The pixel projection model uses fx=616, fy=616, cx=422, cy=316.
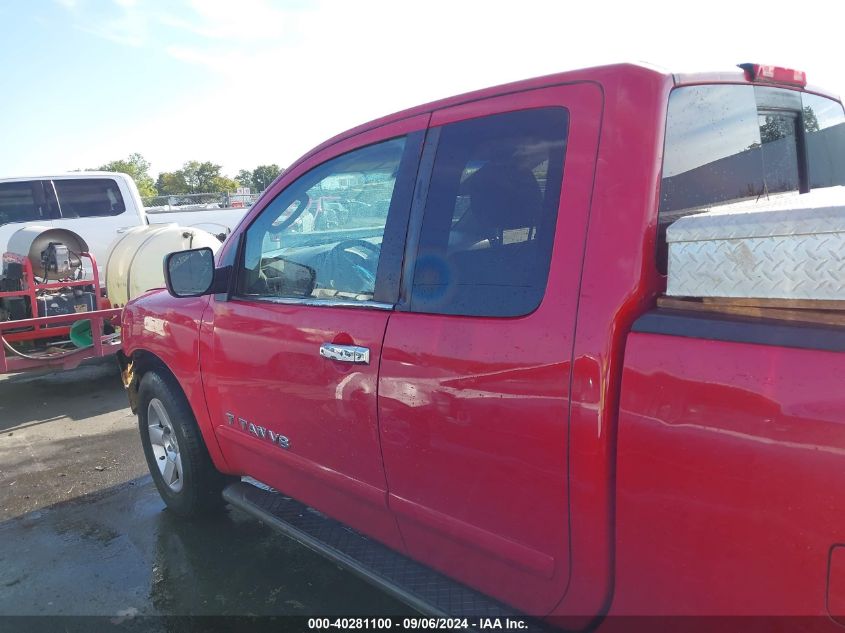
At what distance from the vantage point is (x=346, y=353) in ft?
7.34

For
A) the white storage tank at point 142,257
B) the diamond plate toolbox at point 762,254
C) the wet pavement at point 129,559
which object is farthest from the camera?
the white storage tank at point 142,257

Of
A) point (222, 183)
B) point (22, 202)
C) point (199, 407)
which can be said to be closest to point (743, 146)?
point (199, 407)

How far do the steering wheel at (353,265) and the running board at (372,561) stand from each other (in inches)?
39.8

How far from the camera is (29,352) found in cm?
660

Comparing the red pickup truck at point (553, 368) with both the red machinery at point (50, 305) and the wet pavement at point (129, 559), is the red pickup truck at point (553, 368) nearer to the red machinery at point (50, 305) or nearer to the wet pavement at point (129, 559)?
the wet pavement at point (129, 559)

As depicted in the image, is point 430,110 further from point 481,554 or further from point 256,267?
point 481,554

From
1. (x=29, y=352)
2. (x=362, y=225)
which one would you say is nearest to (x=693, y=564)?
(x=362, y=225)

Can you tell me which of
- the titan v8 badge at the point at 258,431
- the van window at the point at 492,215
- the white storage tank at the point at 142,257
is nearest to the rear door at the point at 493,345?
the van window at the point at 492,215

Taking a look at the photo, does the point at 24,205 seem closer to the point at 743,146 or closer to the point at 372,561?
the point at 372,561

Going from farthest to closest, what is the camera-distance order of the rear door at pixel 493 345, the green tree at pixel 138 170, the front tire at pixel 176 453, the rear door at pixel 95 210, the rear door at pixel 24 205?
the green tree at pixel 138 170, the rear door at pixel 95 210, the rear door at pixel 24 205, the front tire at pixel 176 453, the rear door at pixel 493 345

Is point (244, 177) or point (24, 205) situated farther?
point (244, 177)

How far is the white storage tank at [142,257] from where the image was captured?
7125 mm

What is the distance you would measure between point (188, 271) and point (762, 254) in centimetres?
264

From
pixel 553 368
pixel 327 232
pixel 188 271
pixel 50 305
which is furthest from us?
pixel 50 305
